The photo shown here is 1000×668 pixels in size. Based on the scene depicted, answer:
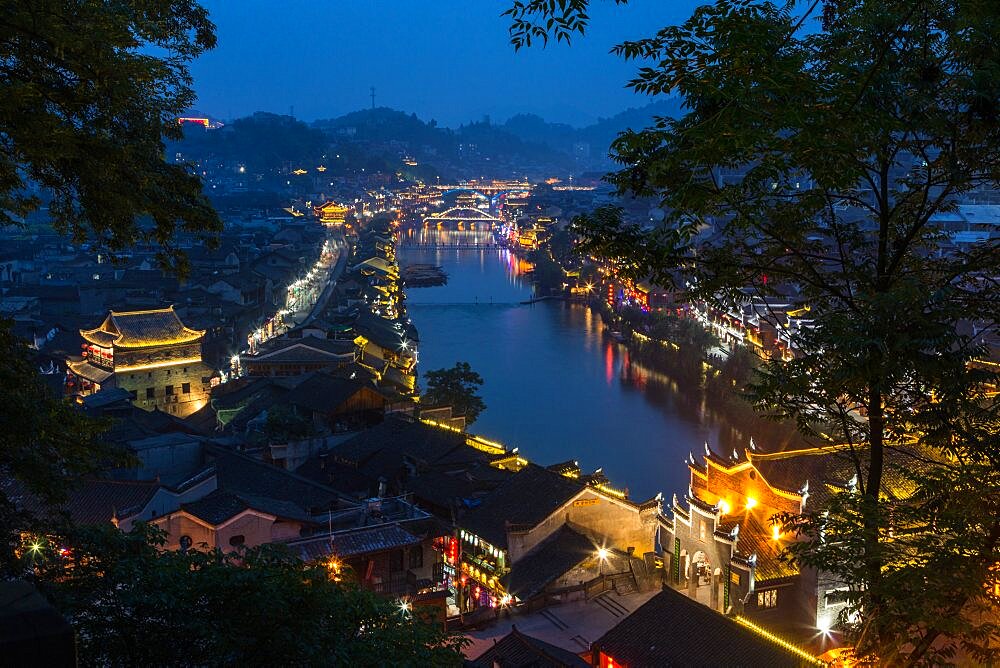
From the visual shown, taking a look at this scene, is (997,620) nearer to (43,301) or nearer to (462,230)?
(43,301)

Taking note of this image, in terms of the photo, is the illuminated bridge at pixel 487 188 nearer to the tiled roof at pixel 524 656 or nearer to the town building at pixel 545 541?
the town building at pixel 545 541

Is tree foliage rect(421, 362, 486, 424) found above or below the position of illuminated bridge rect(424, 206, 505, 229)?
below

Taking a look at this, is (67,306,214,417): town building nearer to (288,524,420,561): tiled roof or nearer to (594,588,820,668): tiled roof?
(288,524,420,561): tiled roof

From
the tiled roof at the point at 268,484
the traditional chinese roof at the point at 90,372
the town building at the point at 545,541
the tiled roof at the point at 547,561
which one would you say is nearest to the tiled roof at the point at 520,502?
the town building at the point at 545,541

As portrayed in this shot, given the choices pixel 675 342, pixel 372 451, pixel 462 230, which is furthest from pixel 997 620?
pixel 462 230

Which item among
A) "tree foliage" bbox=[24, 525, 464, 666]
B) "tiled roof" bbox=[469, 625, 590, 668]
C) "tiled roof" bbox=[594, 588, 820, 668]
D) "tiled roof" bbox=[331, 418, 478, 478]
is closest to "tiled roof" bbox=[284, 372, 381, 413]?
"tiled roof" bbox=[331, 418, 478, 478]

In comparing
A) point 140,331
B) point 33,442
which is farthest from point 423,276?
point 33,442

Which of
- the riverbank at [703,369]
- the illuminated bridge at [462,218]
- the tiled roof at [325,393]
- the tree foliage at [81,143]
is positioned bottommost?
the riverbank at [703,369]
